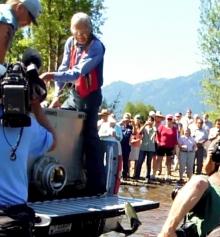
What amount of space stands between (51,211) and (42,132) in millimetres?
Answer: 1624

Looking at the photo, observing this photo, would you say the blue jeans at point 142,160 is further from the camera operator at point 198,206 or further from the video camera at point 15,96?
the video camera at point 15,96

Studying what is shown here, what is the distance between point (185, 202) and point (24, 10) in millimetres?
1468

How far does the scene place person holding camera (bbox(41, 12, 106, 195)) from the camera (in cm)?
627

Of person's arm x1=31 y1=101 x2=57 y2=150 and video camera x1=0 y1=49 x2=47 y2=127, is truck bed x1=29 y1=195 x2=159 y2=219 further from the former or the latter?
video camera x1=0 y1=49 x2=47 y2=127

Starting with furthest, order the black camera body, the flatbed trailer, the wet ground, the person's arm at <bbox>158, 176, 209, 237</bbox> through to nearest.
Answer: the wet ground < the flatbed trailer < the person's arm at <bbox>158, 176, 209, 237</bbox> < the black camera body

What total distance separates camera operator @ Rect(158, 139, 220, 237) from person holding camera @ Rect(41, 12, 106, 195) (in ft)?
6.59

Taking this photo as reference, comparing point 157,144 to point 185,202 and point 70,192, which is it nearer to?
point 70,192

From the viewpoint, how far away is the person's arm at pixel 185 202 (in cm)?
414

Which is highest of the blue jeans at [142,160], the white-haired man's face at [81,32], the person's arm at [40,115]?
the white-haired man's face at [81,32]

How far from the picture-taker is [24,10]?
3582mm

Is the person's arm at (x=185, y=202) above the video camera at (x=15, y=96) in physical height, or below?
below

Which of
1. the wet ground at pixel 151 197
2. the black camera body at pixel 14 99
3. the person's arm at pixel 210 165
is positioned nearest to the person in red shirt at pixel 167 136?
the wet ground at pixel 151 197

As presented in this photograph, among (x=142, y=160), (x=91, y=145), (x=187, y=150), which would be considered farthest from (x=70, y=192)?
(x=187, y=150)

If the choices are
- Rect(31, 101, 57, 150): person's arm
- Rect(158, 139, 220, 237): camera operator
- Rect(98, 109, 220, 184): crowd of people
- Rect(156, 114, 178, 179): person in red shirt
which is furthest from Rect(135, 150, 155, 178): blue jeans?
Rect(31, 101, 57, 150): person's arm
